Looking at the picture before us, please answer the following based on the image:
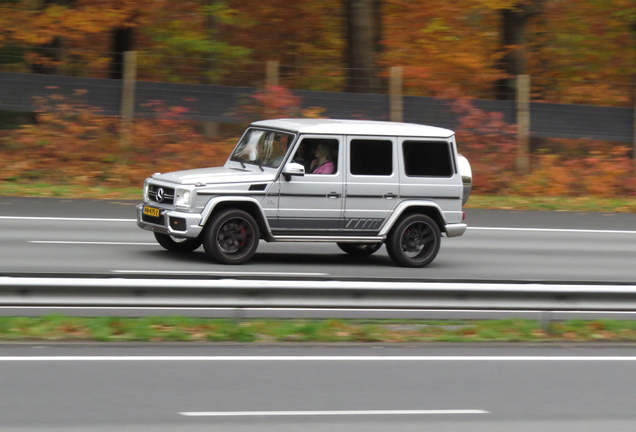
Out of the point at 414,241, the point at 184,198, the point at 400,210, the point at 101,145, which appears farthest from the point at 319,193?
the point at 101,145

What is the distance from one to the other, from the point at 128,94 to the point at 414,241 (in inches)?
469

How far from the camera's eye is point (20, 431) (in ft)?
19.7

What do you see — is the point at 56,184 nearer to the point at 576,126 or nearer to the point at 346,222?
the point at 346,222

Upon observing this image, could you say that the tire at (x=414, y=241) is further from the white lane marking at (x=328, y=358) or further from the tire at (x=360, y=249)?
the white lane marking at (x=328, y=358)

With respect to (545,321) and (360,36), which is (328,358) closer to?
(545,321)

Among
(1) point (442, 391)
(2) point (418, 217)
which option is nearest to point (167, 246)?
(2) point (418, 217)

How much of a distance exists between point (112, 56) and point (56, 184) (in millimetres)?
4492

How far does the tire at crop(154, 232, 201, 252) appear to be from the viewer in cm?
1363

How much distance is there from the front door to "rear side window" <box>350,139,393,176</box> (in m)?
0.20

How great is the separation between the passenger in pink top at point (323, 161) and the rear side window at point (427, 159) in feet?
3.33

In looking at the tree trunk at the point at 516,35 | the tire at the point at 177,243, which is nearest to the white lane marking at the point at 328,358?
the tire at the point at 177,243

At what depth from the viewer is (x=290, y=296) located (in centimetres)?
891

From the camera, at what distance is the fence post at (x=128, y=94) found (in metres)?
23.3

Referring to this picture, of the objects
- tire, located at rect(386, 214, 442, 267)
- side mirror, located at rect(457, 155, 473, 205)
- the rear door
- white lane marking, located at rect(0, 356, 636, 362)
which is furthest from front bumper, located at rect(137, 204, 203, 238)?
white lane marking, located at rect(0, 356, 636, 362)
